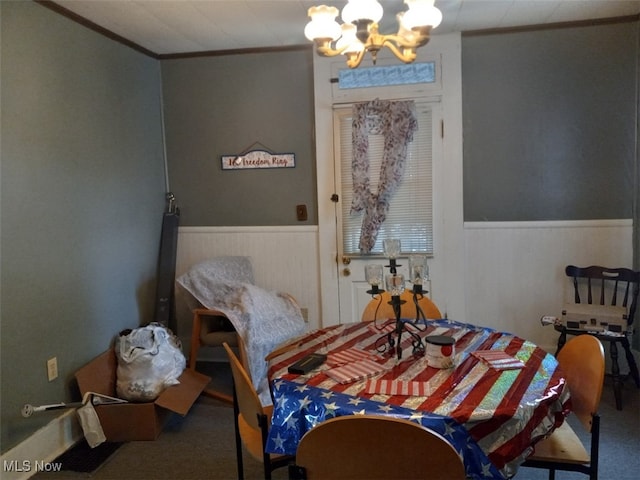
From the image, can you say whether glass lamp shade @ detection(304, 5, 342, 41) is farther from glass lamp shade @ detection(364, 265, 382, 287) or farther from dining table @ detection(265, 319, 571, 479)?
dining table @ detection(265, 319, 571, 479)

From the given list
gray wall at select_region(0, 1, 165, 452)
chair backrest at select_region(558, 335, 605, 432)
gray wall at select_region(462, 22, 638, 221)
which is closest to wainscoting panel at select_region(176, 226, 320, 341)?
gray wall at select_region(0, 1, 165, 452)

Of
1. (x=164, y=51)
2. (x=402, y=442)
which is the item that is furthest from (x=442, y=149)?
(x=402, y=442)

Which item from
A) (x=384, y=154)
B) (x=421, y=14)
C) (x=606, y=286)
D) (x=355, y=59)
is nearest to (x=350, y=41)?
(x=355, y=59)

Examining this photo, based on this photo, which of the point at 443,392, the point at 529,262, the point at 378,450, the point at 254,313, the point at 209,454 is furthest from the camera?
the point at 529,262

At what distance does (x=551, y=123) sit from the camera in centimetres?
320

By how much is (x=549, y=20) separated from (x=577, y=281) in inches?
68.9

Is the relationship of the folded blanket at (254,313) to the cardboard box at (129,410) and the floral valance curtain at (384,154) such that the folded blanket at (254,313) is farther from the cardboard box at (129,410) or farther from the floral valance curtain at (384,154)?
the floral valance curtain at (384,154)

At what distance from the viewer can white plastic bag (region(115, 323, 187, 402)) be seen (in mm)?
2637

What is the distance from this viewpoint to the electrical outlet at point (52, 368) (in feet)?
8.04

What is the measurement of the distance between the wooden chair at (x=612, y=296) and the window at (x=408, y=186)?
100cm

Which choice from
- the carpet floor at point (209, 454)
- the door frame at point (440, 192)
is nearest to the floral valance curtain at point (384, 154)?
the door frame at point (440, 192)

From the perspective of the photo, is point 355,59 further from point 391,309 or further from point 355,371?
point 355,371

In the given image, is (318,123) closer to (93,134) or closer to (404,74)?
(404,74)

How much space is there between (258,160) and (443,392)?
2.47 m
